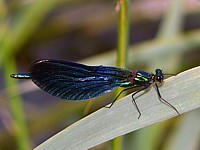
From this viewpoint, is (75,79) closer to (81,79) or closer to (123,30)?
(81,79)

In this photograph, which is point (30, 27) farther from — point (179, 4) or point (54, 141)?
point (54, 141)

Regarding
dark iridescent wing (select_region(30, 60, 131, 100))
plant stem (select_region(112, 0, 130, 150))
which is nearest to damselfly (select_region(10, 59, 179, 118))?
dark iridescent wing (select_region(30, 60, 131, 100))


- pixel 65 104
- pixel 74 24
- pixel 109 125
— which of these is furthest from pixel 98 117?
pixel 74 24

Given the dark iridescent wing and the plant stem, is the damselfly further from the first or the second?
the plant stem

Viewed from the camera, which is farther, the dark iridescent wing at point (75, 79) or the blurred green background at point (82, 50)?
the blurred green background at point (82, 50)

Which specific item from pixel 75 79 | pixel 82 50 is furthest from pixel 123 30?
pixel 82 50

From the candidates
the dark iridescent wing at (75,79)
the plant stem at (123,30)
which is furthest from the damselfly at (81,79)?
the plant stem at (123,30)

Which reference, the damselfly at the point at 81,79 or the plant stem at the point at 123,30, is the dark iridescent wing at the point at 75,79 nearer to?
the damselfly at the point at 81,79
